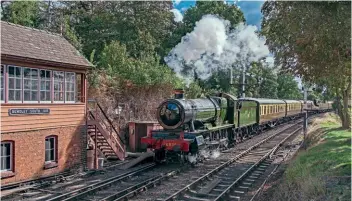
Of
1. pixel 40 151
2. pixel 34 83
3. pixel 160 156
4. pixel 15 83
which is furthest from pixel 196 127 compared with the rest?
pixel 15 83

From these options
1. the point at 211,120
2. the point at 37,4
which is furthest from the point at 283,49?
the point at 37,4

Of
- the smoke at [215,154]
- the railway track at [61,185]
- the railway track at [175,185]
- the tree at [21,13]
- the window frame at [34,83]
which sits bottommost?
the railway track at [61,185]

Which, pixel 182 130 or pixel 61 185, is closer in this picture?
pixel 61 185

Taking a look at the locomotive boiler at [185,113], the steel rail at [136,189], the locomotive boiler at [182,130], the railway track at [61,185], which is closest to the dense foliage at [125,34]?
the locomotive boiler at [185,113]

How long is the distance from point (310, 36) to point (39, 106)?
353 inches

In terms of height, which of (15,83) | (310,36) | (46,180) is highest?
(310,36)

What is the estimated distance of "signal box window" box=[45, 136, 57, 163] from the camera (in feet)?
46.0

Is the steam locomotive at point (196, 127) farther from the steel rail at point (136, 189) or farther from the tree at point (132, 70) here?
the tree at point (132, 70)

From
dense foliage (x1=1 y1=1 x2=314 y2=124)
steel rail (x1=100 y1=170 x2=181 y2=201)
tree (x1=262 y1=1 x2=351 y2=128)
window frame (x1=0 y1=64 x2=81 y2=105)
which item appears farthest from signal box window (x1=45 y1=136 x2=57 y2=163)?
tree (x1=262 y1=1 x2=351 y2=128)

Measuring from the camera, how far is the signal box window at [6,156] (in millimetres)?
12148

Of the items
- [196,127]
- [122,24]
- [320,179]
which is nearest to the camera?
[320,179]

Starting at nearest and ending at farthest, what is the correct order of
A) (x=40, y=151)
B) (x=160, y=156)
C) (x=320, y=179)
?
(x=320, y=179) < (x=40, y=151) < (x=160, y=156)

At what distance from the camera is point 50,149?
1420 cm

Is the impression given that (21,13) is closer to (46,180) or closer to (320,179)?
(46,180)
